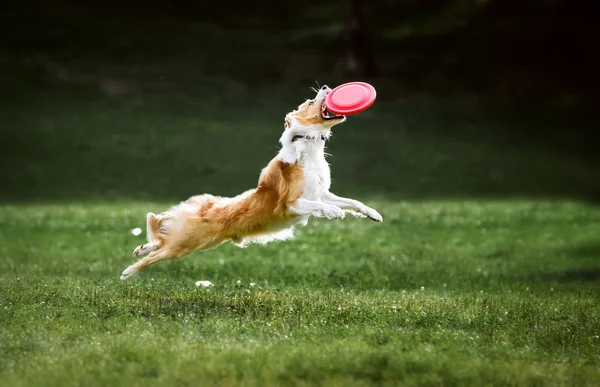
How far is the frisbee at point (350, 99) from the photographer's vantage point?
384 inches

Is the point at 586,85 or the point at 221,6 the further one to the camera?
the point at 221,6

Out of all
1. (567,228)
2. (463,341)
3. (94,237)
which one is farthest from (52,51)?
(463,341)

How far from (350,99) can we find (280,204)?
137cm

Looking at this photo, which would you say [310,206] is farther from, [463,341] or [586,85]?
[586,85]

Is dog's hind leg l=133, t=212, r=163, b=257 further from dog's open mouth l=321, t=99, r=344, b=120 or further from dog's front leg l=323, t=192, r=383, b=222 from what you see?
dog's open mouth l=321, t=99, r=344, b=120

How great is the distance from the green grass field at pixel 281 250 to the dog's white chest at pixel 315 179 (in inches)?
48.0

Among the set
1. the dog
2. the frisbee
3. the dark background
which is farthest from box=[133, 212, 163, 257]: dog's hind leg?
the dark background

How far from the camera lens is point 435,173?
26391 millimetres

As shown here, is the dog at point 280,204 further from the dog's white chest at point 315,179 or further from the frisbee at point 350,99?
the frisbee at point 350,99

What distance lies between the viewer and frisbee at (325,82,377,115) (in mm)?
9766

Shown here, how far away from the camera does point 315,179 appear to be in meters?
10.0

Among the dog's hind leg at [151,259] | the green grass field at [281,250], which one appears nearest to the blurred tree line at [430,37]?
the green grass field at [281,250]

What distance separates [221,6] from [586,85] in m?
15.6

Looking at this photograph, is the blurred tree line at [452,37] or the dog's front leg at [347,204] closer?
the dog's front leg at [347,204]
